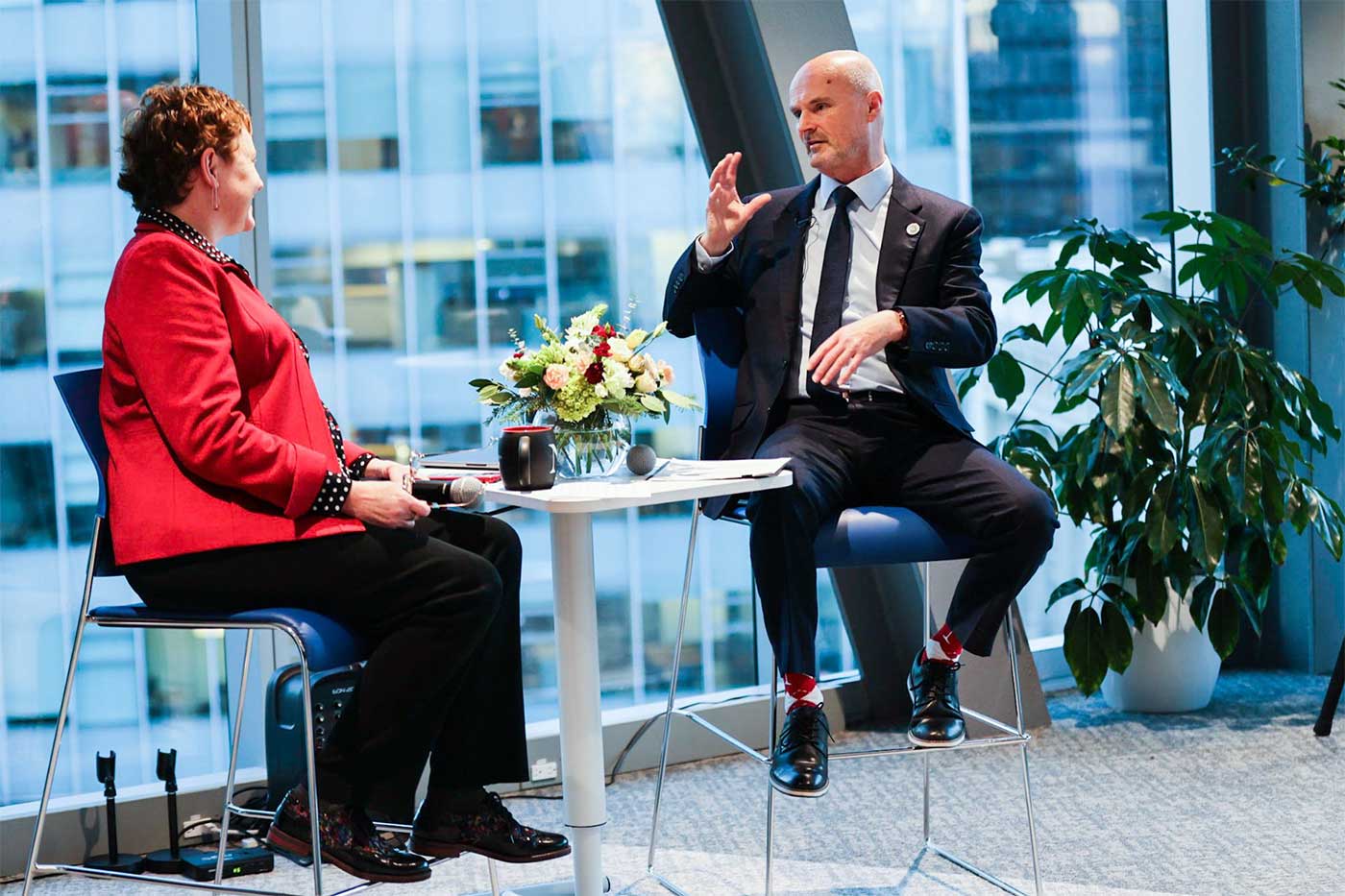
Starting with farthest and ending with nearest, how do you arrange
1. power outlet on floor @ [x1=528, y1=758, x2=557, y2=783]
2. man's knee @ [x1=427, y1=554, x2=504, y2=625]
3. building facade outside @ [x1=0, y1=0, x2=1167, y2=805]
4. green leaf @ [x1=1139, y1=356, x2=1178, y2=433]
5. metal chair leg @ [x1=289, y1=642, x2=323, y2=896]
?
1. green leaf @ [x1=1139, y1=356, x2=1178, y2=433]
2. power outlet on floor @ [x1=528, y1=758, x2=557, y2=783]
3. building facade outside @ [x1=0, y1=0, x2=1167, y2=805]
4. man's knee @ [x1=427, y1=554, x2=504, y2=625]
5. metal chair leg @ [x1=289, y1=642, x2=323, y2=896]

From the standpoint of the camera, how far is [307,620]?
2.30 meters

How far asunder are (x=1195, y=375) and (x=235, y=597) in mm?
2682

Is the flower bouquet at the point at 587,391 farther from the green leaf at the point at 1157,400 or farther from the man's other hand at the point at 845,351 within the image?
the green leaf at the point at 1157,400

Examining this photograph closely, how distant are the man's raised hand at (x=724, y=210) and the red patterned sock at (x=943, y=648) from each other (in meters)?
0.85

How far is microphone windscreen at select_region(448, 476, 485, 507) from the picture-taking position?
2.30 meters

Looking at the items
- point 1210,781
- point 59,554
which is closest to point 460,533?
point 59,554

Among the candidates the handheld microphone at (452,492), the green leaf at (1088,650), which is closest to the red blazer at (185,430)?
the handheld microphone at (452,492)

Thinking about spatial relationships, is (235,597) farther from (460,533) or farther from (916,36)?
(916,36)

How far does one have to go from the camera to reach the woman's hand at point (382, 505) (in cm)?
237

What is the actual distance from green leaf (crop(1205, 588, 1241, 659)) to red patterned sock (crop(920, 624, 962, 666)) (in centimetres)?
150

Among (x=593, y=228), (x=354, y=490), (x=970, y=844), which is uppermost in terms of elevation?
(x=593, y=228)

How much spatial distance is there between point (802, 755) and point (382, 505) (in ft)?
2.73

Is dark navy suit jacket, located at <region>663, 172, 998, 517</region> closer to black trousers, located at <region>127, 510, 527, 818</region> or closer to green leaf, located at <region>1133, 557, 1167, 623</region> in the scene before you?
black trousers, located at <region>127, 510, 527, 818</region>

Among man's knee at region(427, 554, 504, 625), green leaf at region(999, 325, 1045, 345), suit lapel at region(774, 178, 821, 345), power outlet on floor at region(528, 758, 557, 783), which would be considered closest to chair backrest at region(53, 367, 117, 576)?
man's knee at region(427, 554, 504, 625)
